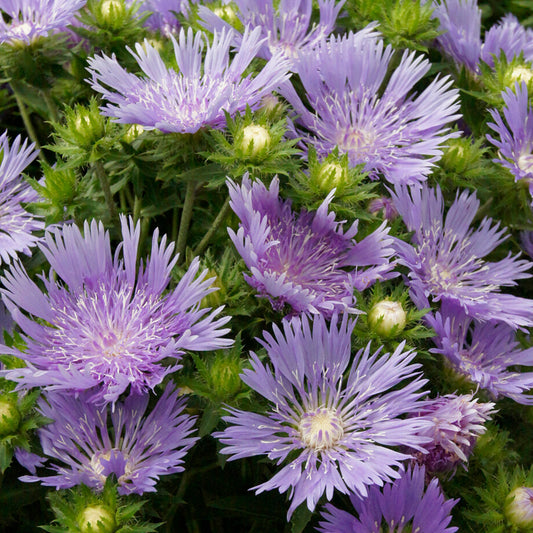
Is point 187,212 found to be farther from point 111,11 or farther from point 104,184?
point 111,11

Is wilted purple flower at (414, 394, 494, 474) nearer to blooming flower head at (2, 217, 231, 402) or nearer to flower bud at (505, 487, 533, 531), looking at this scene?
flower bud at (505, 487, 533, 531)

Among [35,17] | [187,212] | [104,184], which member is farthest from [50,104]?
[187,212]

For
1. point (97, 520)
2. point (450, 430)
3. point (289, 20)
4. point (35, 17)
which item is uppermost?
point (289, 20)

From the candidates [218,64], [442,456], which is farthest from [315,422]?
[218,64]

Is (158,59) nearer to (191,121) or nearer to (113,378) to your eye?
(191,121)

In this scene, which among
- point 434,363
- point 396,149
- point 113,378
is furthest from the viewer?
point 396,149

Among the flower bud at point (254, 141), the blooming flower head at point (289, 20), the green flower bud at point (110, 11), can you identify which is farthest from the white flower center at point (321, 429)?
the green flower bud at point (110, 11)
